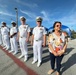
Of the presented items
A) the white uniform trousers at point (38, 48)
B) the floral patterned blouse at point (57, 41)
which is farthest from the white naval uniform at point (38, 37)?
the floral patterned blouse at point (57, 41)

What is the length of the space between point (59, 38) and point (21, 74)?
1.77 metres

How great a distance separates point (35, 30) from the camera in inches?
226

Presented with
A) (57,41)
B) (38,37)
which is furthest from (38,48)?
(57,41)

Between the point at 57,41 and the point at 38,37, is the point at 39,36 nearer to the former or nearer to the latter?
the point at 38,37

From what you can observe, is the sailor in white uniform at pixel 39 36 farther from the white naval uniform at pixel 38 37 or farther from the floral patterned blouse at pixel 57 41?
the floral patterned blouse at pixel 57 41

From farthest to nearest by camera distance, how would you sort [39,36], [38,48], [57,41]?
[38,48] < [39,36] < [57,41]

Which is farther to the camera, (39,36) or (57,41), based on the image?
(39,36)

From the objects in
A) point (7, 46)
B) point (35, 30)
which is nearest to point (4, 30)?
point (7, 46)

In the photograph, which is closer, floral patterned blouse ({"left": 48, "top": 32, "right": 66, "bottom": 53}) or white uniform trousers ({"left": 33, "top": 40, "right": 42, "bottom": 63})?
floral patterned blouse ({"left": 48, "top": 32, "right": 66, "bottom": 53})

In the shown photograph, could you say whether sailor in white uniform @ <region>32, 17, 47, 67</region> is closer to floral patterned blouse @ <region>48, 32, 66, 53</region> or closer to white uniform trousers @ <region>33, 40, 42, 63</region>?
white uniform trousers @ <region>33, 40, 42, 63</region>

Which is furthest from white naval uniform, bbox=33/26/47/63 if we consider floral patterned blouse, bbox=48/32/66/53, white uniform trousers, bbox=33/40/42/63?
floral patterned blouse, bbox=48/32/66/53

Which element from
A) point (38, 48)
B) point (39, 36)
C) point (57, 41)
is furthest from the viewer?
point (38, 48)

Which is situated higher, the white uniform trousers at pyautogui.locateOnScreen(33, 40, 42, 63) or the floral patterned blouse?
the floral patterned blouse

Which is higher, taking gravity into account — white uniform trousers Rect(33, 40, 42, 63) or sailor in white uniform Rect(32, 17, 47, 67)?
sailor in white uniform Rect(32, 17, 47, 67)
